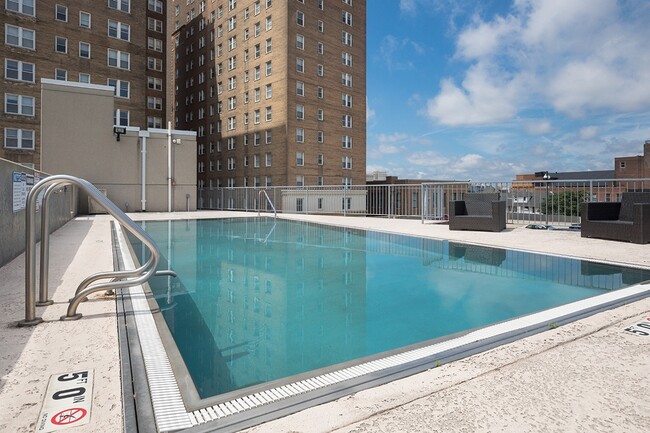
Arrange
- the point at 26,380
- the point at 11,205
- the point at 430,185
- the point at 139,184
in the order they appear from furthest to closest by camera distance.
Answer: the point at 139,184, the point at 430,185, the point at 11,205, the point at 26,380

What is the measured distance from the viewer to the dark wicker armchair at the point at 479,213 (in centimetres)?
984

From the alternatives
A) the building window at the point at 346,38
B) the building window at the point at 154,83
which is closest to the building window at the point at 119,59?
the building window at the point at 154,83

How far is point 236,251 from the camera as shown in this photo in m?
7.41

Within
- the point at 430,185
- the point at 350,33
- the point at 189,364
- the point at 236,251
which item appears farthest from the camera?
the point at 350,33

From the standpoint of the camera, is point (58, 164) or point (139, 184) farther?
point (139, 184)

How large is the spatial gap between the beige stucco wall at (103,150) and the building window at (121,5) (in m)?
13.7

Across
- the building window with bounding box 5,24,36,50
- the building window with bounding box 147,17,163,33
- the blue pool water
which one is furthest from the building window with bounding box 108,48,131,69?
the blue pool water

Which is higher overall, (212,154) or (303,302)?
(212,154)

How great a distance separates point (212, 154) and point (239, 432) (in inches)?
1679

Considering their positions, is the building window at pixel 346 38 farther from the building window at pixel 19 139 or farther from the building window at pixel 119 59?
the building window at pixel 19 139

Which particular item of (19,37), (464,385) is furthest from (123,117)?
(464,385)

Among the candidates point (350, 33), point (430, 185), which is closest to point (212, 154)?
point (350, 33)

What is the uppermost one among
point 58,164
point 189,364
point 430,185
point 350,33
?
point 350,33

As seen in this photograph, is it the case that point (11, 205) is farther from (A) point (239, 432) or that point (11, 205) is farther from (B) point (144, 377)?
(A) point (239, 432)
